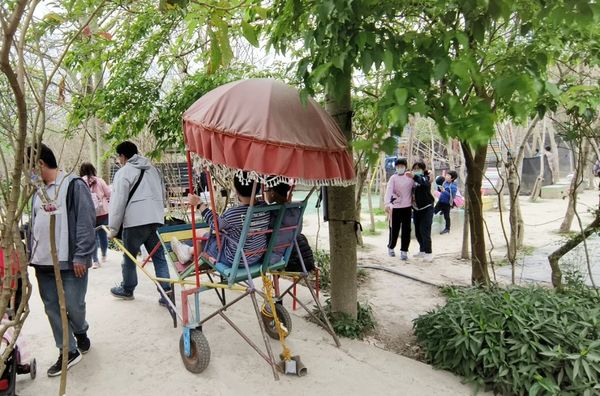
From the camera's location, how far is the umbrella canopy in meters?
2.69

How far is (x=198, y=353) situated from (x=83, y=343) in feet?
3.16

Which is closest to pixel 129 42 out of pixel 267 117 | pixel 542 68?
pixel 267 117

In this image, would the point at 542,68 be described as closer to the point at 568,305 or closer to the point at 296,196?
the point at 568,305

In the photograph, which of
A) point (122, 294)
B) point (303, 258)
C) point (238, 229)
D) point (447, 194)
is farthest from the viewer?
point (447, 194)

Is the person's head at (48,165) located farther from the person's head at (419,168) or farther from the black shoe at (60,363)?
the person's head at (419,168)

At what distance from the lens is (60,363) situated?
3.04 metres

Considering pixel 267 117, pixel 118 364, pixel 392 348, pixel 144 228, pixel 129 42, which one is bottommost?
pixel 392 348

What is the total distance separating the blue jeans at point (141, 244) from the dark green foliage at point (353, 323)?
5.50 ft

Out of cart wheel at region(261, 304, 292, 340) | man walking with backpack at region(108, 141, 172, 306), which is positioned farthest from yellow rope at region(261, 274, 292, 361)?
man walking with backpack at region(108, 141, 172, 306)

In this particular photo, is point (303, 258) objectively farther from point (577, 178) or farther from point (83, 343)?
point (577, 178)

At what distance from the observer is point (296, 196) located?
20.9 m

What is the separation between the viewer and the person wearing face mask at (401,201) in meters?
7.03

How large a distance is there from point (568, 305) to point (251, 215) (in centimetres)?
271

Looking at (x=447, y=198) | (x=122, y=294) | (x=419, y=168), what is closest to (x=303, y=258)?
(x=122, y=294)
